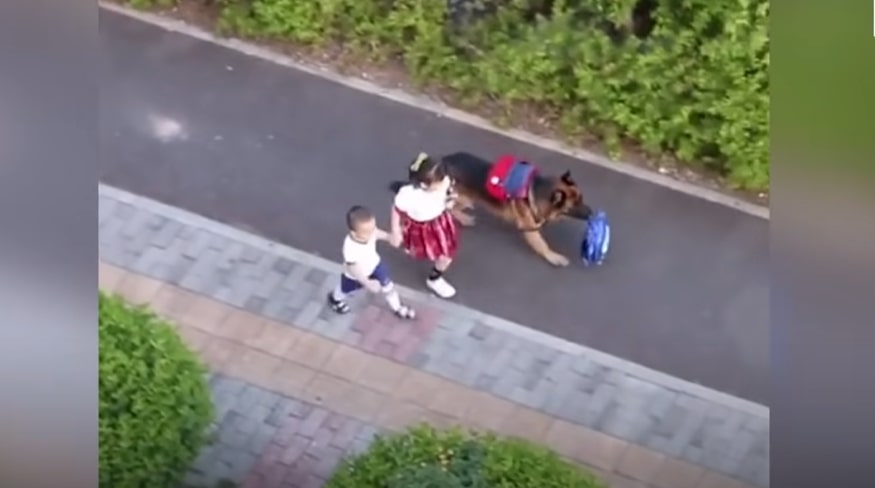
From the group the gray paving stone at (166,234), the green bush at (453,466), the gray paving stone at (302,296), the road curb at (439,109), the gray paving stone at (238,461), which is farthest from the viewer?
the road curb at (439,109)

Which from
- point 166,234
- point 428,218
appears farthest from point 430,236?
point 166,234

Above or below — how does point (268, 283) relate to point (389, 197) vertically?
below

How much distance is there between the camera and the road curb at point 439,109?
154 inches

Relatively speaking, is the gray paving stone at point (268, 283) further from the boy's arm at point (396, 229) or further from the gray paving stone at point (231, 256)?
the boy's arm at point (396, 229)

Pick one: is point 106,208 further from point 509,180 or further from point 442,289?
point 509,180

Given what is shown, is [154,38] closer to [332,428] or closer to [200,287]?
[200,287]

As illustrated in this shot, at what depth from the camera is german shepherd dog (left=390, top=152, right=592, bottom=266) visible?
368 cm

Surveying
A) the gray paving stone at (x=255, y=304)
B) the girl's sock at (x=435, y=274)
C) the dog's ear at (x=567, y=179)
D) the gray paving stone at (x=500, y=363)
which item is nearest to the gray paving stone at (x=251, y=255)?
the gray paving stone at (x=255, y=304)

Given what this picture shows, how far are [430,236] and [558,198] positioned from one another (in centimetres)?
35

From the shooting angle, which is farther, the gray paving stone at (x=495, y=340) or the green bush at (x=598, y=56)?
the green bush at (x=598, y=56)

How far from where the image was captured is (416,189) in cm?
354

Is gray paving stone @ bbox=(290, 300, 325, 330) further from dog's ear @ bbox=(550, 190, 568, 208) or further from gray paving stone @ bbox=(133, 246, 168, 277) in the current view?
dog's ear @ bbox=(550, 190, 568, 208)

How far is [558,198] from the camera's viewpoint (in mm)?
3680

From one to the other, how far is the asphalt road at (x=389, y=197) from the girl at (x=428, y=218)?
0.23 ft
